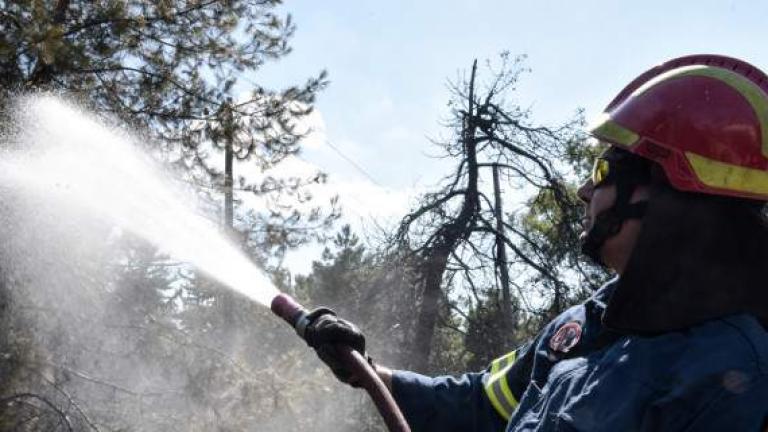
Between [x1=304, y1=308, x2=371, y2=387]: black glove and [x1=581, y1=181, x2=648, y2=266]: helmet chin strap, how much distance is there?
74 cm

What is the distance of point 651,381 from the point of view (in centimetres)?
193

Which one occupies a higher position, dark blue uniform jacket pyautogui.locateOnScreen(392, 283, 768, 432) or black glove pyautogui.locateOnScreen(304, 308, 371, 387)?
black glove pyautogui.locateOnScreen(304, 308, 371, 387)

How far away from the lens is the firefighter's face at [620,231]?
226 centimetres

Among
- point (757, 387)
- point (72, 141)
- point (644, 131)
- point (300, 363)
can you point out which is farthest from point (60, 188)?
point (757, 387)

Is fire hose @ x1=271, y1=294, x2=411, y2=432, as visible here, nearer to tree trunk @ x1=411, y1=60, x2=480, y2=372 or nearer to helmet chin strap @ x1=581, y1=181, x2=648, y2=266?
helmet chin strap @ x1=581, y1=181, x2=648, y2=266

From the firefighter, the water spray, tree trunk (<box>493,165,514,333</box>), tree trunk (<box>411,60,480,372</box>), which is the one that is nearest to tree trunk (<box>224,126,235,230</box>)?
the water spray

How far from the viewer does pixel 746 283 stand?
82.4 inches

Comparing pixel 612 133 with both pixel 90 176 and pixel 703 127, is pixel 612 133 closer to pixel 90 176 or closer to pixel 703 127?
pixel 703 127

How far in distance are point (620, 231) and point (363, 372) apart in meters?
0.83

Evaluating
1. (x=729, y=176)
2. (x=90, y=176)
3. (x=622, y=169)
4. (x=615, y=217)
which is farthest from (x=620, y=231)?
(x=90, y=176)

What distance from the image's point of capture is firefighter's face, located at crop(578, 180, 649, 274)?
2.26 metres

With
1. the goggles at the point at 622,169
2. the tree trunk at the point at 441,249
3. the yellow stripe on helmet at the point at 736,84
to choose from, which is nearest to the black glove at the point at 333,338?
the goggles at the point at 622,169

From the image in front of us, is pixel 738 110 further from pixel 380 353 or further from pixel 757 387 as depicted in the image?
pixel 380 353

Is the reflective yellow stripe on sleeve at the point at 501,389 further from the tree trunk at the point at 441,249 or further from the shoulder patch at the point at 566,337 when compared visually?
the tree trunk at the point at 441,249
